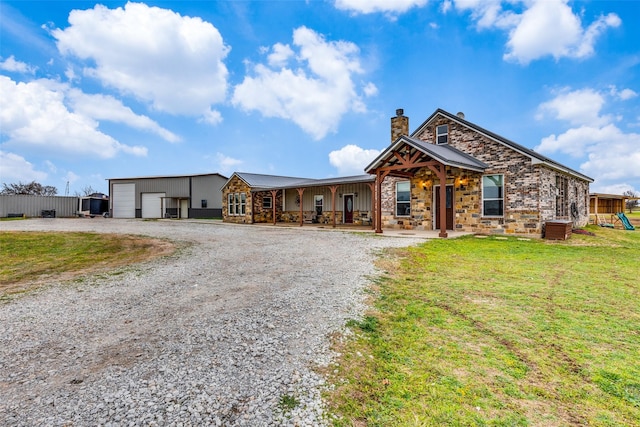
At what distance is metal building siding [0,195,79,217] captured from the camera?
95.2 ft

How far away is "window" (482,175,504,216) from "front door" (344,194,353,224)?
8.08 meters

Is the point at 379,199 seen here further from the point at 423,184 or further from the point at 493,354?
the point at 493,354

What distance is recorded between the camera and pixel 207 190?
102ft

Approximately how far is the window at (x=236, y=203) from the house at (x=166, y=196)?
24.7ft

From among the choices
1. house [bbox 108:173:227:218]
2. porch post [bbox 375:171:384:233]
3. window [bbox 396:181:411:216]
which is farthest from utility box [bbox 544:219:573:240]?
house [bbox 108:173:227:218]

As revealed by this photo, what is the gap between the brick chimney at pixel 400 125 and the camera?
1589 cm

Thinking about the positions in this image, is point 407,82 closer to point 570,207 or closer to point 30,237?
point 570,207

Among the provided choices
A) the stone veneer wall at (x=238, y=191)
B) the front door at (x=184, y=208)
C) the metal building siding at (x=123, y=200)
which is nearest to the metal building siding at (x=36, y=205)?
the metal building siding at (x=123, y=200)

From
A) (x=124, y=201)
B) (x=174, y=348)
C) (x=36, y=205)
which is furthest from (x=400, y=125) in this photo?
(x=36, y=205)

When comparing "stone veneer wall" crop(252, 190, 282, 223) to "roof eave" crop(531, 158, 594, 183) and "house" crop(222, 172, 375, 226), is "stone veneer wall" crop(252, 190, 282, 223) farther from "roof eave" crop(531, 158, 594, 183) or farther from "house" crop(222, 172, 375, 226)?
"roof eave" crop(531, 158, 594, 183)

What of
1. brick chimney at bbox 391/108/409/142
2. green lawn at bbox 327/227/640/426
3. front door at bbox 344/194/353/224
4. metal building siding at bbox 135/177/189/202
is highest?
brick chimney at bbox 391/108/409/142

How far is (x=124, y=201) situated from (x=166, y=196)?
5.86 m

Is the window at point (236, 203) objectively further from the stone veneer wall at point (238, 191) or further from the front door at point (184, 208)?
the front door at point (184, 208)

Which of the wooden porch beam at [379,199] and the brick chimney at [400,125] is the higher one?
the brick chimney at [400,125]
